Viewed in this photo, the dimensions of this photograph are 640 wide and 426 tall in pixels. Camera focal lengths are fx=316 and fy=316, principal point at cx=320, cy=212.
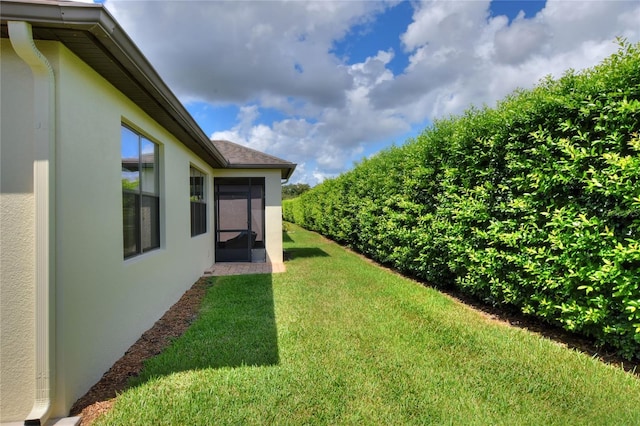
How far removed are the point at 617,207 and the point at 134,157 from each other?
5.91 m

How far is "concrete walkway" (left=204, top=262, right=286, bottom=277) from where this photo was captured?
9094 mm

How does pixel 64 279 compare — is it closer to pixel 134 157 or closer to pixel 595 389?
pixel 134 157

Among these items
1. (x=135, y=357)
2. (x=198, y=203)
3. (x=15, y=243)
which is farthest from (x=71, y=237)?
(x=198, y=203)

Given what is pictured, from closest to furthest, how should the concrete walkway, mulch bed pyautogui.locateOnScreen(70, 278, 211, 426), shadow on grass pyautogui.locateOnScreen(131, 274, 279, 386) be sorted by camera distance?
mulch bed pyautogui.locateOnScreen(70, 278, 211, 426), shadow on grass pyautogui.locateOnScreen(131, 274, 279, 386), the concrete walkway

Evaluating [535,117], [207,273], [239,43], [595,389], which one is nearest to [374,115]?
[239,43]

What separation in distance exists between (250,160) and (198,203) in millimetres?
2489

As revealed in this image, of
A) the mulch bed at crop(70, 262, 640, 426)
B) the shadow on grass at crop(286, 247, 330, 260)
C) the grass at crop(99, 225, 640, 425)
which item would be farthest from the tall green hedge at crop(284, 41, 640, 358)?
the shadow on grass at crop(286, 247, 330, 260)

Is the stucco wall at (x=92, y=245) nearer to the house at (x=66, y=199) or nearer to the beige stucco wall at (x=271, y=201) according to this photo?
the house at (x=66, y=199)

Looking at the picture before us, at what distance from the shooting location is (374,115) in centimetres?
2745

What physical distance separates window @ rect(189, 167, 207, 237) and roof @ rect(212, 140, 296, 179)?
1182mm

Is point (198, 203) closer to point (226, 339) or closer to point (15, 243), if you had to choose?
point (226, 339)

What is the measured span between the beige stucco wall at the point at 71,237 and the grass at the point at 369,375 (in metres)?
0.59

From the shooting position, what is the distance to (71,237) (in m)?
2.76

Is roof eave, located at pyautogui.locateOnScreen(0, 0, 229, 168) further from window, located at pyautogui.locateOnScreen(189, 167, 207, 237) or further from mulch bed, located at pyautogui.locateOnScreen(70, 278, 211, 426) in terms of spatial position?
window, located at pyautogui.locateOnScreen(189, 167, 207, 237)
